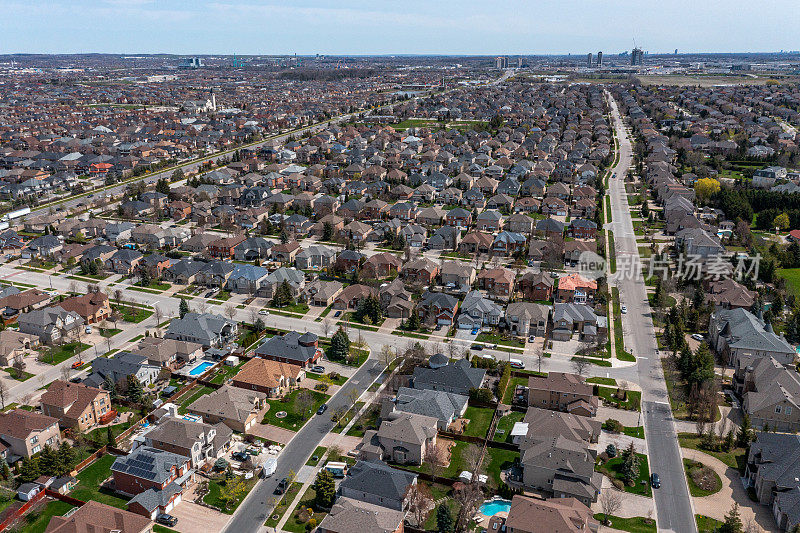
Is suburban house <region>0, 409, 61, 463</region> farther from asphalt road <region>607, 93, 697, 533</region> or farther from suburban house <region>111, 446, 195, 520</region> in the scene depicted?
asphalt road <region>607, 93, 697, 533</region>

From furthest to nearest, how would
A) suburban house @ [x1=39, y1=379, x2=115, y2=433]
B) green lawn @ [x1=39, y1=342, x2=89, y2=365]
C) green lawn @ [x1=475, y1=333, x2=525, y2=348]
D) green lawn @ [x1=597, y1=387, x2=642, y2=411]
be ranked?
green lawn @ [x1=475, y1=333, x2=525, y2=348] → green lawn @ [x1=39, y1=342, x2=89, y2=365] → green lawn @ [x1=597, y1=387, x2=642, y2=411] → suburban house @ [x1=39, y1=379, x2=115, y2=433]

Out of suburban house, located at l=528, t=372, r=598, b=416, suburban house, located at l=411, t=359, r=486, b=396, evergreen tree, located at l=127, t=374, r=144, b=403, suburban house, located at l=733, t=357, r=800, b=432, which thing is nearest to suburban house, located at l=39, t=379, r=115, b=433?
evergreen tree, located at l=127, t=374, r=144, b=403

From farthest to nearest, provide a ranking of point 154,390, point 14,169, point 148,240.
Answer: point 14,169
point 148,240
point 154,390

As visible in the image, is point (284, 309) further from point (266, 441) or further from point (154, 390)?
point (266, 441)

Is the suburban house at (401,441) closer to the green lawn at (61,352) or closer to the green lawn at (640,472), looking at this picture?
the green lawn at (640,472)

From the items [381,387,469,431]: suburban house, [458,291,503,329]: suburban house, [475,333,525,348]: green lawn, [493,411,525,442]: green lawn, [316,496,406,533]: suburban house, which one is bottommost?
[493,411,525,442]: green lawn

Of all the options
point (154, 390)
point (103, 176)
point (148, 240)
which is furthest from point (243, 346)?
point (103, 176)
